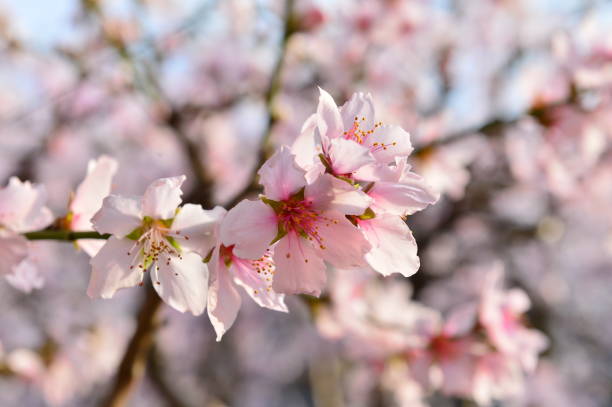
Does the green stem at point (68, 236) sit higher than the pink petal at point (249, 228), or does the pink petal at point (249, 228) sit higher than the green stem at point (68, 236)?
the pink petal at point (249, 228)

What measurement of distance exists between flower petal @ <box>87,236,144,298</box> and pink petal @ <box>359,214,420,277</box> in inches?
14.2

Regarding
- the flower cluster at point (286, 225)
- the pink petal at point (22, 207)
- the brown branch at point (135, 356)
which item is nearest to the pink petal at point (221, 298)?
the flower cluster at point (286, 225)

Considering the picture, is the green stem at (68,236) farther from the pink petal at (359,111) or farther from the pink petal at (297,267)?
the pink petal at (359,111)

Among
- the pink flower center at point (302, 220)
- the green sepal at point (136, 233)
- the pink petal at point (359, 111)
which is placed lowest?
the green sepal at point (136, 233)

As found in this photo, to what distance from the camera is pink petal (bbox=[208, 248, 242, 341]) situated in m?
0.89

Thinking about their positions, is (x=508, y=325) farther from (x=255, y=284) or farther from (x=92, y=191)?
(x=92, y=191)

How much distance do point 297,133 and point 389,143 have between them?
1.74 m

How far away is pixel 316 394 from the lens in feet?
10.7

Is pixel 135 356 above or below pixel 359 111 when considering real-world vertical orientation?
below

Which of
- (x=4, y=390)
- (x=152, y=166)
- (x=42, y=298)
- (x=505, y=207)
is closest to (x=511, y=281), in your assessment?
(x=505, y=207)

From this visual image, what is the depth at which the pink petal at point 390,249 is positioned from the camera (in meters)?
0.88

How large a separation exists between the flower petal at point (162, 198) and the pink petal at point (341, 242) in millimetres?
218

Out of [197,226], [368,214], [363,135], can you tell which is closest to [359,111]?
[363,135]

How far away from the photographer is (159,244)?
921 mm
